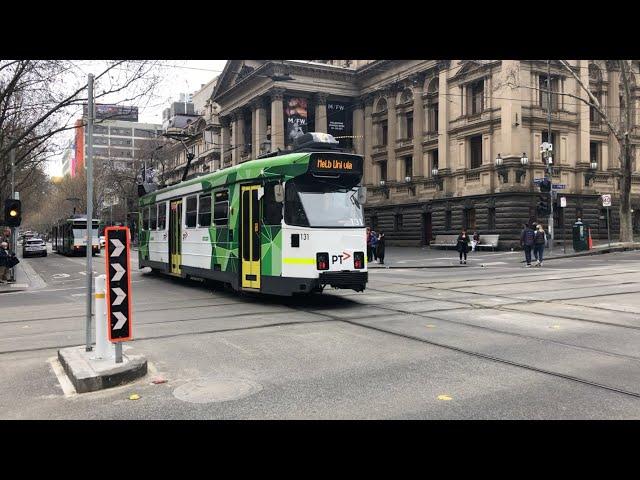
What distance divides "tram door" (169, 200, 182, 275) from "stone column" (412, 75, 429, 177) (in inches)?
1245

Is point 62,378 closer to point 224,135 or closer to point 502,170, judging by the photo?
point 502,170

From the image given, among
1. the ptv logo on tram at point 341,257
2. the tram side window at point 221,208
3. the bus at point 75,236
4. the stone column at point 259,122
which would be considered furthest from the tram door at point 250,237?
the stone column at point 259,122

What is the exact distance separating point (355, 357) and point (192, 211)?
35.4 ft

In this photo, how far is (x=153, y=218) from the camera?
69.7 ft

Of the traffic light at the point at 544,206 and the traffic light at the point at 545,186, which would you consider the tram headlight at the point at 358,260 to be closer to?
the traffic light at the point at 545,186

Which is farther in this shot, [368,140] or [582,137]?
[368,140]

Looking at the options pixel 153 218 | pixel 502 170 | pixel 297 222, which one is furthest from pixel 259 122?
pixel 297 222

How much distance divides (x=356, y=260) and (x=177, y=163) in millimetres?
77965

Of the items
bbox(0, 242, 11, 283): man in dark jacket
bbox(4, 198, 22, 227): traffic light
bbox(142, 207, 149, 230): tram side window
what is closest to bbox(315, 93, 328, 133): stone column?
bbox(142, 207, 149, 230): tram side window

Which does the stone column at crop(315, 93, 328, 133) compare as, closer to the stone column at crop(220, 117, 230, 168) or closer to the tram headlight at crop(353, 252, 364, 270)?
the stone column at crop(220, 117, 230, 168)

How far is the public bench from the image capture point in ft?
135

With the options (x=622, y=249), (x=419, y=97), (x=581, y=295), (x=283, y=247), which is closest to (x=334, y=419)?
(x=283, y=247)
